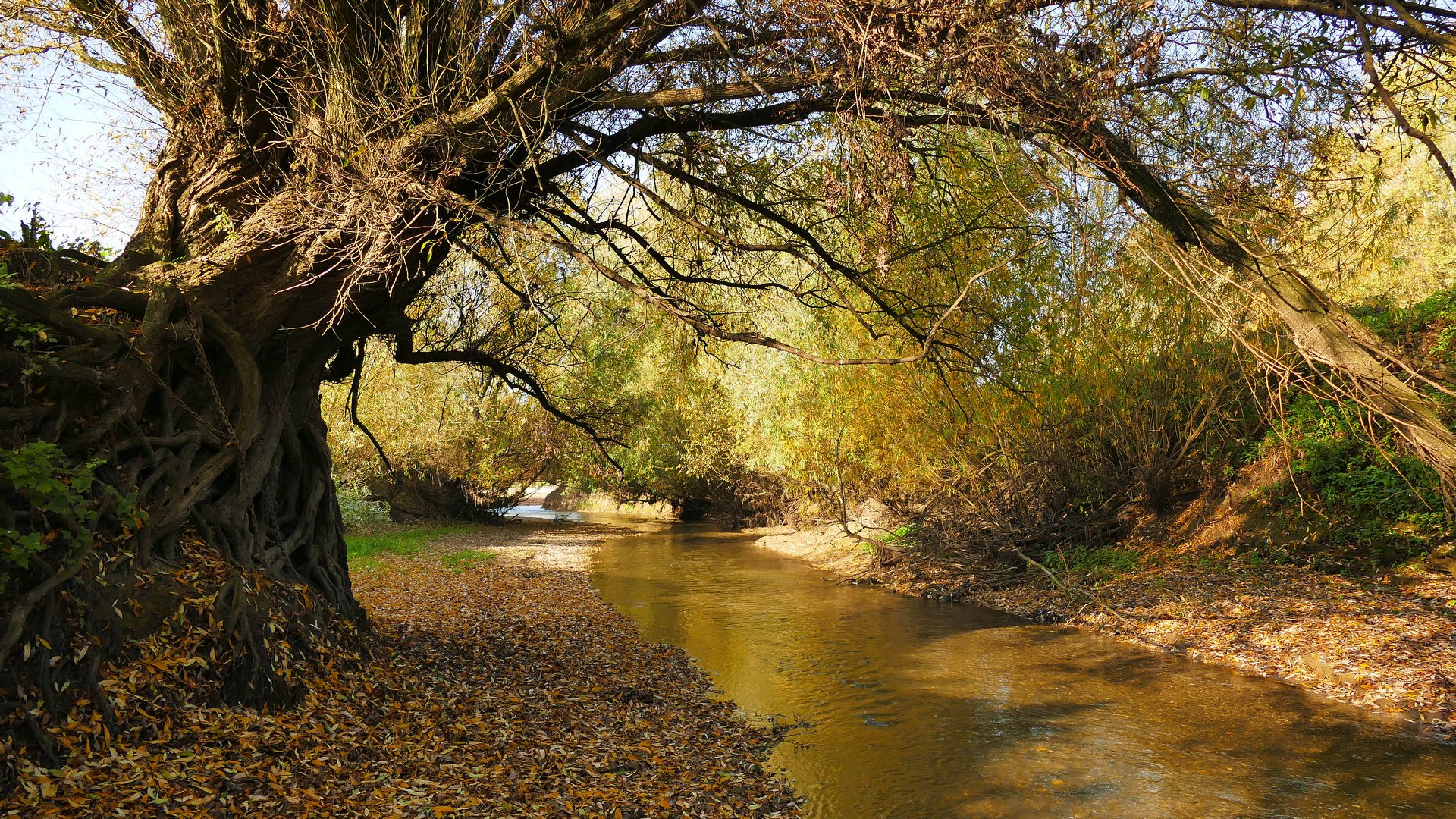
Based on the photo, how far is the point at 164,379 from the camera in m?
6.52

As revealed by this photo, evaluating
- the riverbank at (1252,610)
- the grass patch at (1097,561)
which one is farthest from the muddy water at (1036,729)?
the grass patch at (1097,561)

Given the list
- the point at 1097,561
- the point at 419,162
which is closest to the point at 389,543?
the point at 1097,561

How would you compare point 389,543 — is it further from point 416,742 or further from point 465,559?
point 416,742

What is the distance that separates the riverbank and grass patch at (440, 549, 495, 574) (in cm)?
951

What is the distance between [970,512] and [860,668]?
7.50 metres

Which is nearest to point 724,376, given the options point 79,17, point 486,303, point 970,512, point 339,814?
point 970,512

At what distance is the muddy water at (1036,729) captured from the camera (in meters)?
6.52

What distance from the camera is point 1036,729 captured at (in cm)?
828

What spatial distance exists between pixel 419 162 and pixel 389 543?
65.7 ft

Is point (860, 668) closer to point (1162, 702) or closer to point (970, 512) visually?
point (1162, 702)

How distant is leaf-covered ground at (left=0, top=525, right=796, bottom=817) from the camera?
4711 millimetres

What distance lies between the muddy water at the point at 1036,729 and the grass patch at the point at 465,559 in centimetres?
710

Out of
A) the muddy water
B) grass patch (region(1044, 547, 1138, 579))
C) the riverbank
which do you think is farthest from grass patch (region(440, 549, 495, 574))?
grass patch (region(1044, 547, 1138, 579))

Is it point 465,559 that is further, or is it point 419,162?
point 465,559
